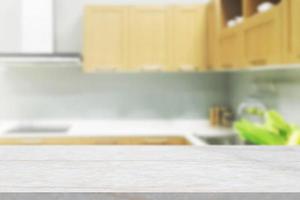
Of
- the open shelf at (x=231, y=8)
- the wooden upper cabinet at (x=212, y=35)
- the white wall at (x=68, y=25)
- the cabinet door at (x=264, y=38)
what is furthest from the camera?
the white wall at (x=68, y=25)

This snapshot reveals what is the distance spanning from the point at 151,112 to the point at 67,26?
3.95 feet

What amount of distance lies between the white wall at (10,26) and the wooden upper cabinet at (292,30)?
8.26 feet

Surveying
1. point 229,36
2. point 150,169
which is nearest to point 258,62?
point 229,36

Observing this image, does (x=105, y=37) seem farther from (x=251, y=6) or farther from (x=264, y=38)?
(x=264, y=38)

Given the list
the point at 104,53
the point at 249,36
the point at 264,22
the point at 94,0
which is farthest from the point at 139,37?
the point at 264,22

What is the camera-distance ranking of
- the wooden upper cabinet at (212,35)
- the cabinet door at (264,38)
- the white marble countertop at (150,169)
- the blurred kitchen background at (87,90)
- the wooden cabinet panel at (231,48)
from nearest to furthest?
the white marble countertop at (150,169) → the cabinet door at (264,38) → the wooden cabinet panel at (231,48) → the wooden upper cabinet at (212,35) → the blurred kitchen background at (87,90)

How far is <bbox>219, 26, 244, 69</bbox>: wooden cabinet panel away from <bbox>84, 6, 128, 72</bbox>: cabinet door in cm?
89

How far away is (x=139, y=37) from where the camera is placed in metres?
3.75

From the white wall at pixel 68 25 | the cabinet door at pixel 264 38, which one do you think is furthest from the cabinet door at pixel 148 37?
the cabinet door at pixel 264 38

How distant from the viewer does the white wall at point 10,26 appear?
3.79 m

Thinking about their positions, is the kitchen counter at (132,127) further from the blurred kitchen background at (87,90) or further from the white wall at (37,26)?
the white wall at (37,26)

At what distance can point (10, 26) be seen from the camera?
13.1 ft

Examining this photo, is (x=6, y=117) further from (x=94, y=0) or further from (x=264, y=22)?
(x=264, y=22)

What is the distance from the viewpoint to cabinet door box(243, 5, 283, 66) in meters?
2.11
